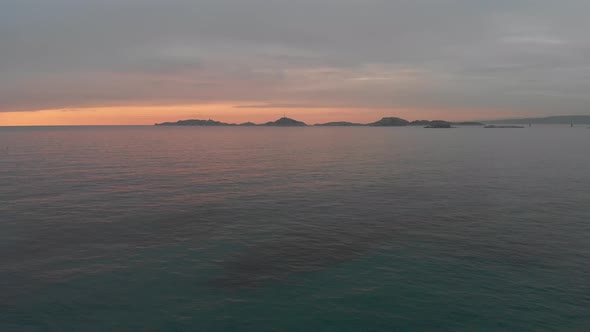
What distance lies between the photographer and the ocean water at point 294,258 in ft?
68.2

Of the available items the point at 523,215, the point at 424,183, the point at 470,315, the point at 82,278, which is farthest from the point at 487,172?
the point at 82,278

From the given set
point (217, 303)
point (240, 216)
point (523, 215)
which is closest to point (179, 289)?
point (217, 303)

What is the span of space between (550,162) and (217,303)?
322 feet

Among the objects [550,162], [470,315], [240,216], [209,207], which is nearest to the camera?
[470,315]

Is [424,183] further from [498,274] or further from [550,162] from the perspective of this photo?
[550,162]

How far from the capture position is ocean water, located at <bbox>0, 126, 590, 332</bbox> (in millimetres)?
20797

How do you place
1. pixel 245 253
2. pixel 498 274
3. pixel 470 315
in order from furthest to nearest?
1. pixel 245 253
2. pixel 498 274
3. pixel 470 315

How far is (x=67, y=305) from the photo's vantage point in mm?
21734

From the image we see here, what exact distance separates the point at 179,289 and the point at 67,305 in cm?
633

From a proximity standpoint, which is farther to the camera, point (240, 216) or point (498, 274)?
point (240, 216)

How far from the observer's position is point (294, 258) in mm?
28656

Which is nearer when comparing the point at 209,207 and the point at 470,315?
the point at 470,315

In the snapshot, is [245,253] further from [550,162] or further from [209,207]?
[550,162]

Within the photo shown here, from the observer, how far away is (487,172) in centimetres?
7469
